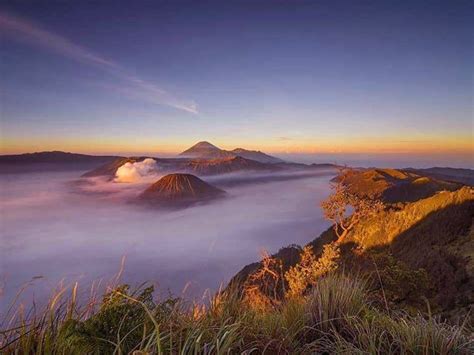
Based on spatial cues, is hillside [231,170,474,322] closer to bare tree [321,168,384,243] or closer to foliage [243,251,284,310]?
foliage [243,251,284,310]

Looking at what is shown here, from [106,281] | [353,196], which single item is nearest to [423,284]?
[106,281]

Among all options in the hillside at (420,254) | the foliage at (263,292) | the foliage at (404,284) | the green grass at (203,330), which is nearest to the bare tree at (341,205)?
the hillside at (420,254)

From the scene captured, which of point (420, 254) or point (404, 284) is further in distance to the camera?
point (420, 254)

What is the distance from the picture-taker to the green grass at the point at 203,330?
2.69 metres

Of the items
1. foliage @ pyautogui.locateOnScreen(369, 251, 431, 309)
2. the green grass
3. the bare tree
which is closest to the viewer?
the green grass

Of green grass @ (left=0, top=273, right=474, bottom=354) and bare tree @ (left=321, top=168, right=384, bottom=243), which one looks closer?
green grass @ (left=0, top=273, right=474, bottom=354)

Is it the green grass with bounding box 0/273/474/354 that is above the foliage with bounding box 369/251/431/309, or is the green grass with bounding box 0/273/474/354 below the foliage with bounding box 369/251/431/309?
above

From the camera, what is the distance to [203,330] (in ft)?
9.25

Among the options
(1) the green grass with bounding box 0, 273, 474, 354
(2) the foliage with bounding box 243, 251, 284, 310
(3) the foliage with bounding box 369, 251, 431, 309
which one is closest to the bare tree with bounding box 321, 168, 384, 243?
(3) the foliage with bounding box 369, 251, 431, 309

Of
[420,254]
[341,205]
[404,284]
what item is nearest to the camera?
[404,284]

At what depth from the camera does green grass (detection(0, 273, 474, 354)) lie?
2691 millimetres

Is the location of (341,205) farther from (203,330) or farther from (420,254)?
(203,330)

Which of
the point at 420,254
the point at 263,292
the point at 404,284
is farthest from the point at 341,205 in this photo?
the point at 263,292

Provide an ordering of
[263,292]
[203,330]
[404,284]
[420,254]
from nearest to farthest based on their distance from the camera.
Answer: [203,330], [263,292], [404,284], [420,254]
